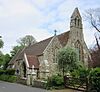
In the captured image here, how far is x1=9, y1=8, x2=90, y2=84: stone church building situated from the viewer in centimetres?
4460

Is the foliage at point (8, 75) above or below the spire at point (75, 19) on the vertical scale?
below

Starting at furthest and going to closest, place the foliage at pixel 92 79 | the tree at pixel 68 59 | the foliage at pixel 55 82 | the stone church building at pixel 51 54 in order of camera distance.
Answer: the stone church building at pixel 51 54 < the tree at pixel 68 59 < the foliage at pixel 55 82 < the foliage at pixel 92 79

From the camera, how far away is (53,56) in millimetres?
48281

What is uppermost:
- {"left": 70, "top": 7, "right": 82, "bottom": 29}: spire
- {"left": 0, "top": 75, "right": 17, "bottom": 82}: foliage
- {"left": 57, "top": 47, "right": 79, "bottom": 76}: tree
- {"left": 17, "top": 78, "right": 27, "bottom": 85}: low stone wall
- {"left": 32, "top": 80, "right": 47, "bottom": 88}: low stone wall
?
{"left": 70, "top": 7, "right": 82, "bottom": 29}: spire

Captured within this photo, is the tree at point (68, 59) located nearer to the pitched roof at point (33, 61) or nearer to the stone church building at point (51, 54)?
the stone church building at point (51, 54)

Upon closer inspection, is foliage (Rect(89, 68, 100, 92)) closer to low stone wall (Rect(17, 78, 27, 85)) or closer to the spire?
low stone wall (Rect(17, 78, 27, 85))

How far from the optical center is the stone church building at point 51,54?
1756 inches

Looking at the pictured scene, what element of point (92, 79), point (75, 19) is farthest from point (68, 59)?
point (75, 19)

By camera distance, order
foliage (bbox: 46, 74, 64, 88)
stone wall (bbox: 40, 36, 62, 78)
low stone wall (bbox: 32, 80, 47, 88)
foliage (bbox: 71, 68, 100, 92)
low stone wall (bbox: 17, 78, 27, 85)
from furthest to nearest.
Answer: stone wall (bbox: 40, 36, 62, 78), low stone wall (bbox: 17, 78, 27, 85), low stone wall (bbox: 32, 80, 47, 88), foliage (bbox: 46, 74, 64, 88), foliage (bbox: 71, 68, 100, 92)

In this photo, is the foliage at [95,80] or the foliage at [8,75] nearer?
the foliage at [95,80]

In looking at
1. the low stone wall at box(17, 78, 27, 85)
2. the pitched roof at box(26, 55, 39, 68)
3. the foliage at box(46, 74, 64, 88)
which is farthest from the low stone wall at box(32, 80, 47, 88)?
the pitched roof at box(26, 55, 39, 68)

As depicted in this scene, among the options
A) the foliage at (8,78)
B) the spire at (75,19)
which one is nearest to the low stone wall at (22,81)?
the foliage at (8,78)

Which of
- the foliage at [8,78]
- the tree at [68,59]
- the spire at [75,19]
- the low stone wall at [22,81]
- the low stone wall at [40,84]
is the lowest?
the low stone wall at [40,84]

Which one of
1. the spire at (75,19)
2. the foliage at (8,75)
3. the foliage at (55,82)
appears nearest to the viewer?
the foliage at (55,82)
